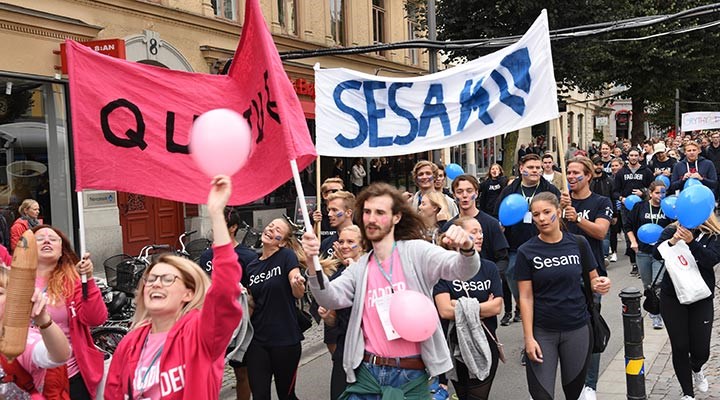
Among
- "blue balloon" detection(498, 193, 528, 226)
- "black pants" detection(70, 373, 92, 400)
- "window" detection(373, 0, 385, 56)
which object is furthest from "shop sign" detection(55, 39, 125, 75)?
"window" detection(373, 0, 385, 56)

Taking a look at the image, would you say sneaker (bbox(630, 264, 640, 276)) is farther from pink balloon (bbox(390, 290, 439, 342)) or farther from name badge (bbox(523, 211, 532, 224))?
pink balloon (bbox(390, 290, 439, 342))

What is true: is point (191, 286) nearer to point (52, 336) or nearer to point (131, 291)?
point (52, 336)

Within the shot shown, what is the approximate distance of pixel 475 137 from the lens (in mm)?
6301

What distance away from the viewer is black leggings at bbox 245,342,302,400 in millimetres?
5359

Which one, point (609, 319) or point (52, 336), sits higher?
point (52, 336)

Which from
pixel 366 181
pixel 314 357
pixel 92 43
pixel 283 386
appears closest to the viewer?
pixel 283 386

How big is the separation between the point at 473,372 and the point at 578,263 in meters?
1.00

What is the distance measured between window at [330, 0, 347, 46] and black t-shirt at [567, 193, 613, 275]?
16.2m

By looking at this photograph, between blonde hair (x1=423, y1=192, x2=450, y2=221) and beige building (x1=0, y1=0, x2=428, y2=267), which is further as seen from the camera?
beige building (x1=0, y1=0, x2=428, y2=267)

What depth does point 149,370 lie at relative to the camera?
124 inches

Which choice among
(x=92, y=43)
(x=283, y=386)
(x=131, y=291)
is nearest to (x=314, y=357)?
(x=131, y=291)

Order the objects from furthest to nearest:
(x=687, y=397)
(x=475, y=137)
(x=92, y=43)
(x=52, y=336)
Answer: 1. (x=92, y=43)
2. (x=475, y=137)
3. (x=687, y=397)
4. (x=52, y=336)

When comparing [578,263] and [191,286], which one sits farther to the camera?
[578,263]

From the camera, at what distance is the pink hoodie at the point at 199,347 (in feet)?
9.52
